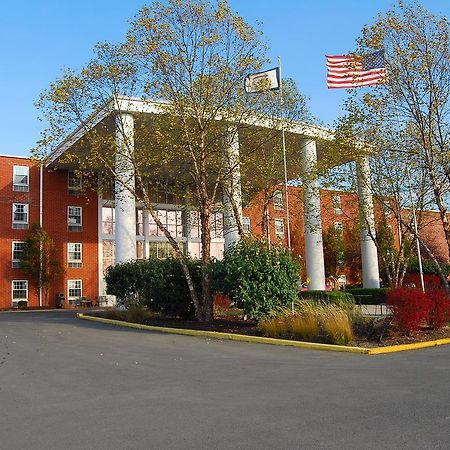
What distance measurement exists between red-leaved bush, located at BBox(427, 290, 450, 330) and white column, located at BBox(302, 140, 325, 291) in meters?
11.4

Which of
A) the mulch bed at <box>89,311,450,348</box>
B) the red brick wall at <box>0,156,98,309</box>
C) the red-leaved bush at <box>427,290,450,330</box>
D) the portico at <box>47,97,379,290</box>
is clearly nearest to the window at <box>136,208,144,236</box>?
the red brick wall at <box>0,156,98,309</box>

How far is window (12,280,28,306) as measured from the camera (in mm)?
39844

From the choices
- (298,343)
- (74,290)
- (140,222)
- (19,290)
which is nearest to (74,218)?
(140,222)

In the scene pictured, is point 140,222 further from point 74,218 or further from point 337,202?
point 337,202

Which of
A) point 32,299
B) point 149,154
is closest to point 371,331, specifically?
point 149,154

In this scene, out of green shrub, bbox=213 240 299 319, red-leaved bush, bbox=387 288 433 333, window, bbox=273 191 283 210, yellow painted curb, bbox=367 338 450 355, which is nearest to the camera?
yellow painted curb, bbox=367 338 450 355

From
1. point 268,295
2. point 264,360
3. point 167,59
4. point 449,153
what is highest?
point 167,59

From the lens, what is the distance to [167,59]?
18938 millimetres

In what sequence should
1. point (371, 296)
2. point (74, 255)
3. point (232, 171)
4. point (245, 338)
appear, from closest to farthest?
point (245, 338) < point (232, 171) < point (371, 296) < point (74, 255)

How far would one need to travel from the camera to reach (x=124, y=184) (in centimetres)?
2016

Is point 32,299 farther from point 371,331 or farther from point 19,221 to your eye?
point 371,331

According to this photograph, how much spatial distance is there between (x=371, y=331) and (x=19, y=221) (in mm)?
32886

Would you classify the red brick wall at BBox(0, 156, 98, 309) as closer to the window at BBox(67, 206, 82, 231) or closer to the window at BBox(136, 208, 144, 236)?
the window at BBox(67, 206, 82, 231)

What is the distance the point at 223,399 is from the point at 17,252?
119 ft
